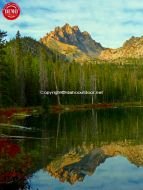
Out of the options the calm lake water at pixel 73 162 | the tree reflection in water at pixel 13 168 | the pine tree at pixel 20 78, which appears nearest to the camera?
the tree reflection in water at pixel 13 168

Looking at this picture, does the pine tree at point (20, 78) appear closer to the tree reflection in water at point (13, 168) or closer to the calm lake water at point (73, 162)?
the calm lake water at point (73, 162)

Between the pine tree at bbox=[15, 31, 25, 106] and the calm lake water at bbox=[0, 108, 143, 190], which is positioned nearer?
the calm lake water at bbox=[0, 108, 143, 190]

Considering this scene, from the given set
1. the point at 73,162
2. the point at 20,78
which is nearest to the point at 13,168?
the point at 73,162

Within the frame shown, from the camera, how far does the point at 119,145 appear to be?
3975 cm

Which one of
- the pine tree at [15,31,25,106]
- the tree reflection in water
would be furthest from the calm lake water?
the pine tree at [15,31,25,106]

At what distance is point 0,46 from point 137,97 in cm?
12975

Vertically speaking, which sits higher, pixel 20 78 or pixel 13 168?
pixel 20 78

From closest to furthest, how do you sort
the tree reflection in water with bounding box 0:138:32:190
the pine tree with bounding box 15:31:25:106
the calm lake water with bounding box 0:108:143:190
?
the tree reflection in water with bounding box 0:138:32:190 < the calm lake water with bounding box 0:108:143:190 < the pine tree with bounding box 15:31:25:106

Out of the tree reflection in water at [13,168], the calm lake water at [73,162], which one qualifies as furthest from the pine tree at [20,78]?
the tree reflection in water at [13,168]

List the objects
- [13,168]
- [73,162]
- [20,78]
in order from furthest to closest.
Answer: [20,78] < [73,162] < [13,168]

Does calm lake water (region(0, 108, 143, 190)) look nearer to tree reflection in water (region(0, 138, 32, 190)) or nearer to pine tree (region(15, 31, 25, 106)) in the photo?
tree reflection in water (region(0, 138, 32, 190))

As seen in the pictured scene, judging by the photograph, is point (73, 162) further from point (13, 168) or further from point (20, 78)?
point (20, 78)

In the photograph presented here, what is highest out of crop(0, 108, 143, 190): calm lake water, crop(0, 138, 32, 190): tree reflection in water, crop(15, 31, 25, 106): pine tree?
crop(15, 31, 25, 106): pine tree

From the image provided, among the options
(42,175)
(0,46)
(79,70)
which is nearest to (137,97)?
(79,70)
